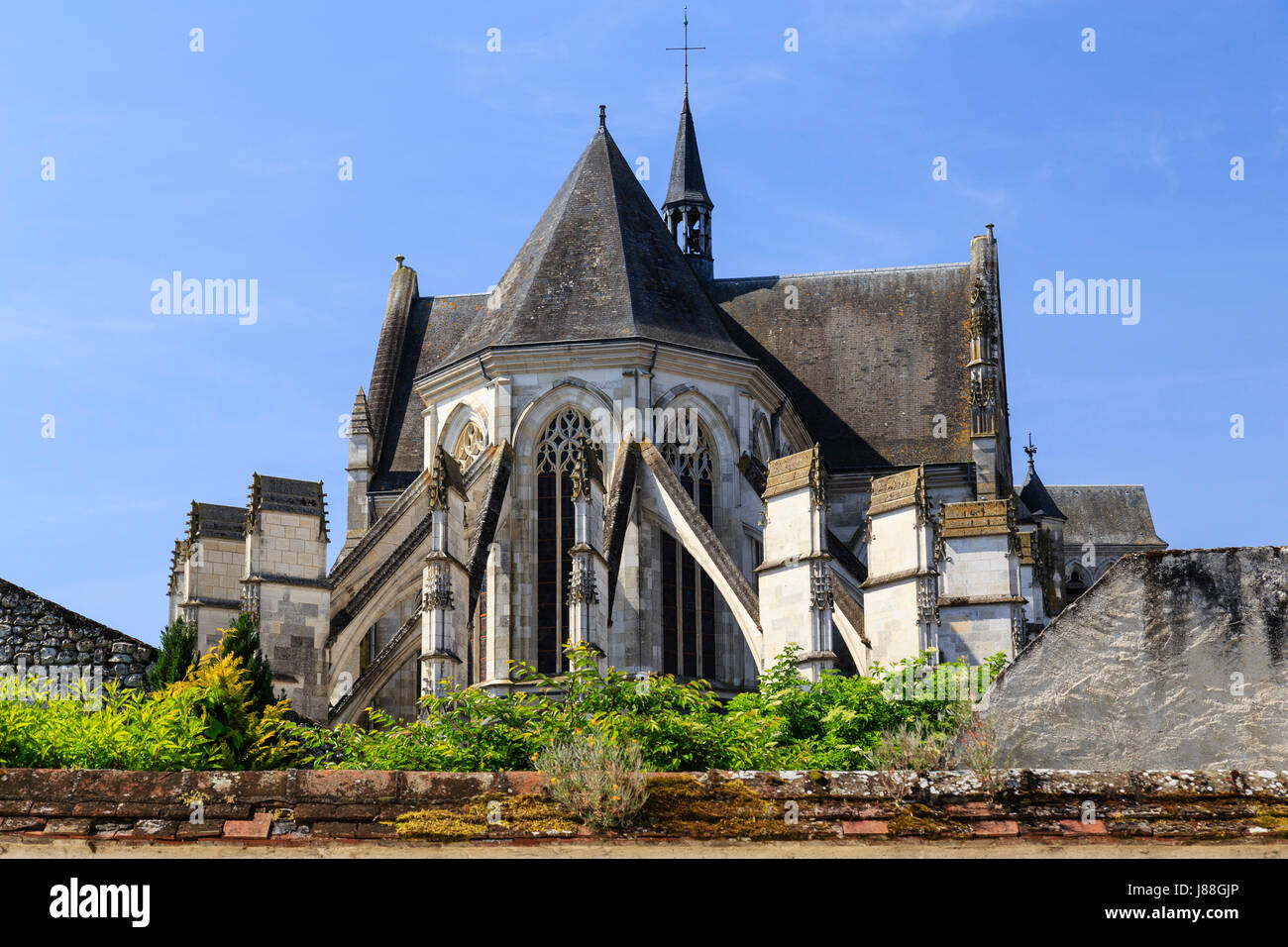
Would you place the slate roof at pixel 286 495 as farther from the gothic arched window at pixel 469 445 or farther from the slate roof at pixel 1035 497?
the slate roof at pixel 1035 497

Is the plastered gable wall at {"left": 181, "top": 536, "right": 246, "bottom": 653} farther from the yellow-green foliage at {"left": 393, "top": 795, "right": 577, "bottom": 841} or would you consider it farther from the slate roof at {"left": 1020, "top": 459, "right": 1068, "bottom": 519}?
the slate roof at {"left": 1020, "top": 459, "right": 1068, "bottom": 519}

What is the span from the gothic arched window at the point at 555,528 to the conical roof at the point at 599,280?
1616 millimetres

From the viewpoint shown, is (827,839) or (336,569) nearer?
(827,839)

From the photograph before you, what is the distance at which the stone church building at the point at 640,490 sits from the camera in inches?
1014

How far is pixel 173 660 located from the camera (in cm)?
1530

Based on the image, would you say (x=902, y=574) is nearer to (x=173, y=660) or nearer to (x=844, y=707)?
(x=844, y=707)

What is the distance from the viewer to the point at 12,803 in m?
7.88

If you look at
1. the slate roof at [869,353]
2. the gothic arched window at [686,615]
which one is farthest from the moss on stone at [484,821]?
the slate roof at [869,353]

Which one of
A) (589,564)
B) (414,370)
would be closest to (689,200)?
(414,370)

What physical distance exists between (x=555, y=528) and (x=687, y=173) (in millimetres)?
19404

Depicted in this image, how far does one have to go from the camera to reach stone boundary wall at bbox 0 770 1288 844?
7.60 meters
